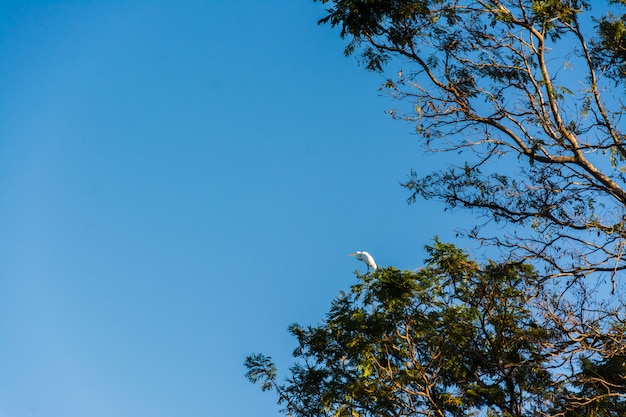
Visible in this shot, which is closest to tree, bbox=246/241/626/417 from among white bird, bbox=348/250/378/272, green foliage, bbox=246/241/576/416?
green foliage, bbox=246/241/576/416

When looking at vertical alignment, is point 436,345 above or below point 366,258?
below

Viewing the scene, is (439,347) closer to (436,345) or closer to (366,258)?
(436,345)

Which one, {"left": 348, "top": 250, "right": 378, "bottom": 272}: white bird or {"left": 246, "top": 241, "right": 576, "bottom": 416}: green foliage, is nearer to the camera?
{"left": 246, "top": 241, "right": 576, "bottom": 416}: green foliage

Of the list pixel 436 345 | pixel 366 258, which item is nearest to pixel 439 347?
pixel 436 345

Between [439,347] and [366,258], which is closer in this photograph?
[439,347]

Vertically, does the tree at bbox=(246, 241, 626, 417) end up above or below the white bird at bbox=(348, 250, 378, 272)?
below

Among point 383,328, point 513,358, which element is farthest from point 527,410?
point 383,328

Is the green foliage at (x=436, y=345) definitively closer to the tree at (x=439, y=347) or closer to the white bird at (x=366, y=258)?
the tree at (x=439, y=347)

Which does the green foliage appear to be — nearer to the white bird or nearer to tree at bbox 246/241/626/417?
tree at bbox 246/241/626/417

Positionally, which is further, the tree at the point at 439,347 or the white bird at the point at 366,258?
the white bird at the point at 366,258

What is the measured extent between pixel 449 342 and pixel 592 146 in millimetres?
4093

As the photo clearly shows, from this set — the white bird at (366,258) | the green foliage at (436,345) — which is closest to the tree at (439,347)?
the green foliage at (436,345)

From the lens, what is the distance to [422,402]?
12258 mm

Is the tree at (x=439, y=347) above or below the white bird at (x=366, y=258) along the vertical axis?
below
